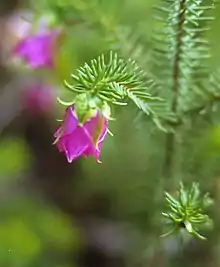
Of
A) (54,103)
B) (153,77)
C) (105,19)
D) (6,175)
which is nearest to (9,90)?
(54,103)

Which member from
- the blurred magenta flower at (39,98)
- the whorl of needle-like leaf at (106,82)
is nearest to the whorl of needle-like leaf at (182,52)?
the whorl of needle-like leaf at (106,82)

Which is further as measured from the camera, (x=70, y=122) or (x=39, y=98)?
(x=39, y=98)

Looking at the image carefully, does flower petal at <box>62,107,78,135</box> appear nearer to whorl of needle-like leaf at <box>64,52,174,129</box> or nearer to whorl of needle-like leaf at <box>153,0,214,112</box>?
whorl of needle-like leaf at <box>64,52,174,129</box>

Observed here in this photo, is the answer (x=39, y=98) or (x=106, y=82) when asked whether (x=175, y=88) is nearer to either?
(x=106, y=82)

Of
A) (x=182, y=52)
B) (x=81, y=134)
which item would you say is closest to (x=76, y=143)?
(x=81, y=134)

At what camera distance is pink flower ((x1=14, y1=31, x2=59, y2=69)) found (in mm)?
1225

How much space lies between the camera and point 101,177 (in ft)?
4.78

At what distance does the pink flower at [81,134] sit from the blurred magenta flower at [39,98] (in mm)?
789

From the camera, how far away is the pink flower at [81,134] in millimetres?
702

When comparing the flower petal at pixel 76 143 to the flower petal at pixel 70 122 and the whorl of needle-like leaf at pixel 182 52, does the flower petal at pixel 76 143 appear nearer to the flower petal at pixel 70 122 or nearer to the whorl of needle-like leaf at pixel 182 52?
the flower petal at pixel 70 122

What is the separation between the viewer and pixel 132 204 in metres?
1.35

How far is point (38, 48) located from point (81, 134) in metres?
0.54

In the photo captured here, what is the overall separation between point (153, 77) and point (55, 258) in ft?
1.62

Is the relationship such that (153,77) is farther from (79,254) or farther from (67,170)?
(67,170)
